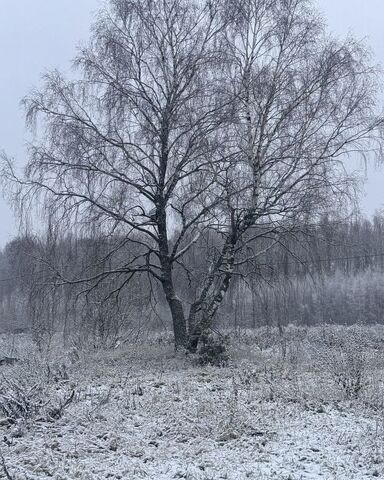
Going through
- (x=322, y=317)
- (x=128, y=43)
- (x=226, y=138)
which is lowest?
(x=322, y=317)

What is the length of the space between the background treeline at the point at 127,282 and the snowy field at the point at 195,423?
3.76 m

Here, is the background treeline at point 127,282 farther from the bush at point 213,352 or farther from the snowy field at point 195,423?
the snowy field at point 195,423

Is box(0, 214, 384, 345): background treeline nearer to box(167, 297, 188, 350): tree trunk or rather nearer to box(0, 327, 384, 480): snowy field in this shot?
box(167, 297, 188, 350): tree trunk

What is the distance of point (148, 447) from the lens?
811cm

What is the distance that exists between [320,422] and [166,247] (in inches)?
354

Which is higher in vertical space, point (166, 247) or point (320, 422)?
point (166, 247)

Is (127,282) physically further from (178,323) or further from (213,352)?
(213,352)

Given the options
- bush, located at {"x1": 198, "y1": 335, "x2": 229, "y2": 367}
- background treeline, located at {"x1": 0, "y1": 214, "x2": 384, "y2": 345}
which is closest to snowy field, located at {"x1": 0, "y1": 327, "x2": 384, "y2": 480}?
bush, located at {"x1": 198, "y1": 335, "x2": 229, "y2": 367}

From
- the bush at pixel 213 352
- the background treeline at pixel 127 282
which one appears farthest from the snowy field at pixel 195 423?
the background treeline at pixel 127 282

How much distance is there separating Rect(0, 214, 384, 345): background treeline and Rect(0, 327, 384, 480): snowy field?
12.3ft

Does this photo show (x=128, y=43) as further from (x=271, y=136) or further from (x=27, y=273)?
(x=27, y=273)

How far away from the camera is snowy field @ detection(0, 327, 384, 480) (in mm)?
7273

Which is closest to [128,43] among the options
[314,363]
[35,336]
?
[35,336]

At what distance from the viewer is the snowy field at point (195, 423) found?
7.27m
